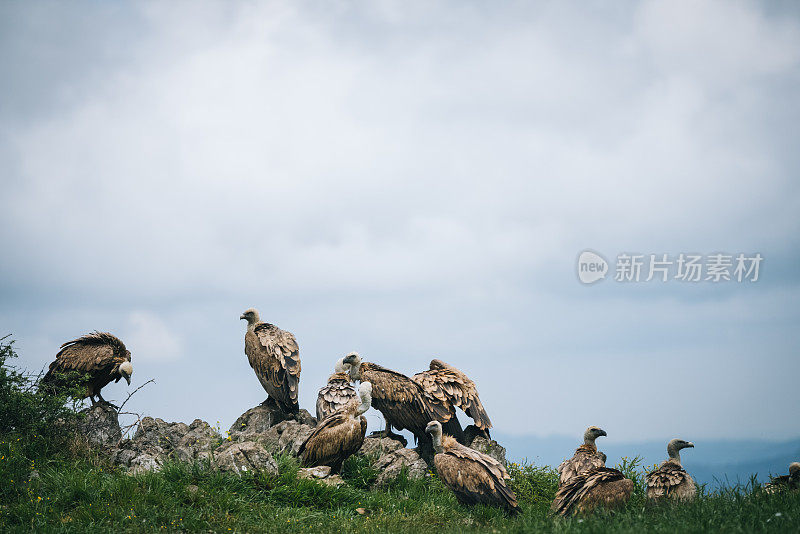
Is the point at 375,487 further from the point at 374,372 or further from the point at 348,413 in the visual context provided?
the point at 374,372

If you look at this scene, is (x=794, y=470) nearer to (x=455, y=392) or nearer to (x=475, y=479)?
(x=475, y=479)

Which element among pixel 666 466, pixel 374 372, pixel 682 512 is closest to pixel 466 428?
pixel 374 372

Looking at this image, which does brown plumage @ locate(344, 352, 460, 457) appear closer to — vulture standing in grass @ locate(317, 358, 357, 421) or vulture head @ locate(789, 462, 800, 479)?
vulture standing in grass @ locate(317, 358, 357, 421)

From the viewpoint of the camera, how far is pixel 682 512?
31.9 ft

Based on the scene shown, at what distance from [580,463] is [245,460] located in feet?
21.6

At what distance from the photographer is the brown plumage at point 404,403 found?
46.0 feet

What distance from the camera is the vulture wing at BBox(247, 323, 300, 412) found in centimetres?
1554

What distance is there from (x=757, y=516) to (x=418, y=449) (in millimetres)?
7069

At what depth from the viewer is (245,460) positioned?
11758 millimetres

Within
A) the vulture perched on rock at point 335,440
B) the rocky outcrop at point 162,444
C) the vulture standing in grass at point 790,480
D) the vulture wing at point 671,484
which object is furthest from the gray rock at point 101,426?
the vulture standing in grass at point 790,480

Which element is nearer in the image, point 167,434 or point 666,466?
point 666,466

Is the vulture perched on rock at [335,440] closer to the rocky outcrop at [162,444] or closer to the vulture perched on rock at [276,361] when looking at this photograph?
the rocky outcrop at [162,444]

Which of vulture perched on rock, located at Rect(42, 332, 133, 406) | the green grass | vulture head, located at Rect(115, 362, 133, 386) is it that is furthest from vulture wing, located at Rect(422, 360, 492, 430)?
vulture perched on rock, located at Rect(42, 332, 133, 406)

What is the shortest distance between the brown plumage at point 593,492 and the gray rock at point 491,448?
3.72 meters
